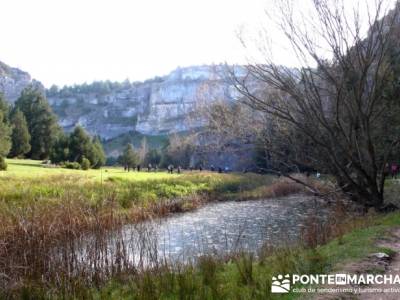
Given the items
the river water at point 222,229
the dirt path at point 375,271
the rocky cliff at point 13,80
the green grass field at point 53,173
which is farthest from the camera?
the rocky cliff at point 13,80

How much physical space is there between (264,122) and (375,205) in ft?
16.5

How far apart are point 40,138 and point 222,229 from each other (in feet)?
138

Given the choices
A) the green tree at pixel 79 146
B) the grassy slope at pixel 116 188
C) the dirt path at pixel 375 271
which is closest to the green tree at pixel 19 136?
the green tree at pixel 79 146

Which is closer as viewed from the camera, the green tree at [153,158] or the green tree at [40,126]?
the green tree at [40,126]

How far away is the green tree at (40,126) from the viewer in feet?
174

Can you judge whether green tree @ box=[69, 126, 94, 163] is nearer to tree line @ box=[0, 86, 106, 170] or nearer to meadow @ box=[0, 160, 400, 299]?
tree line @ box=[0, 86, 106, 170]

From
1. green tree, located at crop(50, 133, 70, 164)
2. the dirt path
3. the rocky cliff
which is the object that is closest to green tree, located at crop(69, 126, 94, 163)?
green tree, located at crop(50, 133, 70, 164)

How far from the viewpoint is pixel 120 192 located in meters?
22.6

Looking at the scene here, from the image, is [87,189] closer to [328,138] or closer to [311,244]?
[328,138]

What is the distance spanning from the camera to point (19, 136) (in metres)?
48.6

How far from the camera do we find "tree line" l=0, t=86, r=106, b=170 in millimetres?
42513

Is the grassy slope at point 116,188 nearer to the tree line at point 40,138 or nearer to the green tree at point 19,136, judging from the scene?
the tree line at point 40,138

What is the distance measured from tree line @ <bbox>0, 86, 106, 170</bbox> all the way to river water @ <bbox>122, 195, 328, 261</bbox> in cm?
2235

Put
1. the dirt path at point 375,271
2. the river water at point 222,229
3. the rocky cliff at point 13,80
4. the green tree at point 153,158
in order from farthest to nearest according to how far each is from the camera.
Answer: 1. the rocky cliff at point 13,80
2. the green tree at point 153,158
3. the river water at point 222,229
4. the dirt path at point 375,271
